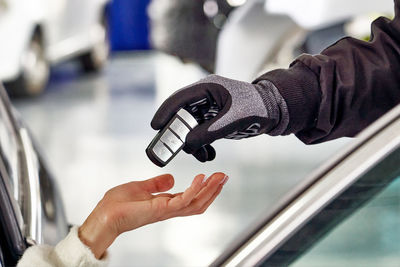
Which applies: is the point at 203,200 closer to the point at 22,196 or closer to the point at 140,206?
the point at 140,206

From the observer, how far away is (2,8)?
629cm

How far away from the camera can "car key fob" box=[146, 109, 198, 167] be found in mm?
1130

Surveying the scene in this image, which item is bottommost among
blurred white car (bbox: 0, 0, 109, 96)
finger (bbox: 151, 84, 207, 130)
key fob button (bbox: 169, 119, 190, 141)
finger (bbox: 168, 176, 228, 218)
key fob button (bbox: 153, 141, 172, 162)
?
blurred white car (bbox: 0, 0, 109, 96)

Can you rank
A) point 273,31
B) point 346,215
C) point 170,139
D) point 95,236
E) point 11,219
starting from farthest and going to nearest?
point 273,31 < point 11,219 < point 95,236 < point 170,139 < point 346,215

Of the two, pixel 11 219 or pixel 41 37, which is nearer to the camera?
pixel 11 219

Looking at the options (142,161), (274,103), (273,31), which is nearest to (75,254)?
(274,103)

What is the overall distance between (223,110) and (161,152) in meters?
0.11

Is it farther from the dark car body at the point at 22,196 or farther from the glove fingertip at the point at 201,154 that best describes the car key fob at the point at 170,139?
the dark car body at the point at 22,196

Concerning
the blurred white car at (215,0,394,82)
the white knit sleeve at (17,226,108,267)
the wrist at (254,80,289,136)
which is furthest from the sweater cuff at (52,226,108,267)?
the blurred white car at (215,0,394,82)

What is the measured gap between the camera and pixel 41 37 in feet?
23.4

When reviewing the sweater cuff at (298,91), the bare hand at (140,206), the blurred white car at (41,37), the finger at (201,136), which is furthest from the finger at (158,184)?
the blurred white car at (41,37)

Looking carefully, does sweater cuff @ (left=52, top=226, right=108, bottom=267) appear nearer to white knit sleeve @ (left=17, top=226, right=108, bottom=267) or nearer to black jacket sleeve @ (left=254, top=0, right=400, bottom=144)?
white knit sleeve @ (left=17, top=226, right=108, bottom=267)

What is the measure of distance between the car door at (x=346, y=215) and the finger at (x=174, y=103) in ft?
0.71

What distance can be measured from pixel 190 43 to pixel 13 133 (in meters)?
1.80
